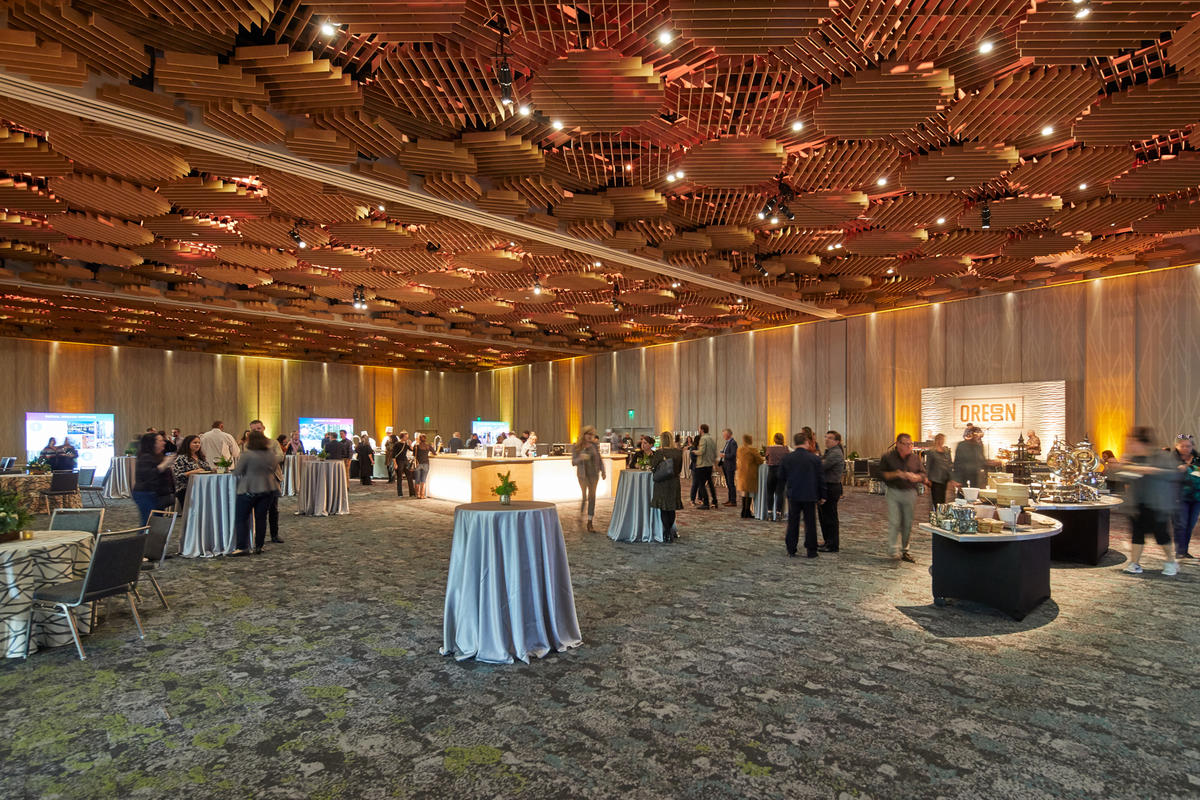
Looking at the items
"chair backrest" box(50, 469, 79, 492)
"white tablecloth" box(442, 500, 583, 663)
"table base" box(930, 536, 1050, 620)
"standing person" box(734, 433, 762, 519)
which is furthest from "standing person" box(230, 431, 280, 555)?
"table base" box(930, 536, 1050, 620)

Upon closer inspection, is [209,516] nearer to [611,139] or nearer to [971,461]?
[611,139]

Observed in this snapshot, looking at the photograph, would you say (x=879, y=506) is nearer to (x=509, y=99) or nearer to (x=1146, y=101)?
(x=1146, y=101)

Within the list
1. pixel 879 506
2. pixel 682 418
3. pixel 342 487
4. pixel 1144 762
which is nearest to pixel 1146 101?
pixel 1144 762

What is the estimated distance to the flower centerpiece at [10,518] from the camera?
441 cm

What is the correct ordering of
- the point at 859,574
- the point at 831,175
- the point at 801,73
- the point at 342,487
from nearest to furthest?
the point at 801,73 < the point at 859,574 < the point at 831,175 < the point at 342,487

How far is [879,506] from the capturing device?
40.7 feet

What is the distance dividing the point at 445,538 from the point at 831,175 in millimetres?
6637

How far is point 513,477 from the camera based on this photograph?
40.0ft

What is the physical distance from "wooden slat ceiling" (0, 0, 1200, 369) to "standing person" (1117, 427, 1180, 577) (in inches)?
118

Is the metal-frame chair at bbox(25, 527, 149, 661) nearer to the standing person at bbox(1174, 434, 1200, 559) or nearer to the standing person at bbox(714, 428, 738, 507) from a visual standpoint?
the standing person at bbox(714, 428, 738, 507)

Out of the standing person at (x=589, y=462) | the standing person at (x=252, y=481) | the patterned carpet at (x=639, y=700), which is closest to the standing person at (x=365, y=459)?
the standing person at (x=589, y=462)

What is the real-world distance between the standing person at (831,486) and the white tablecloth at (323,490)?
824 cm

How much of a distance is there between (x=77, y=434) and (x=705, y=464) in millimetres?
20541

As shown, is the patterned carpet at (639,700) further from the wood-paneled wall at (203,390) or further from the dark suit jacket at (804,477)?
the wood-paneled wall at (203,390)
